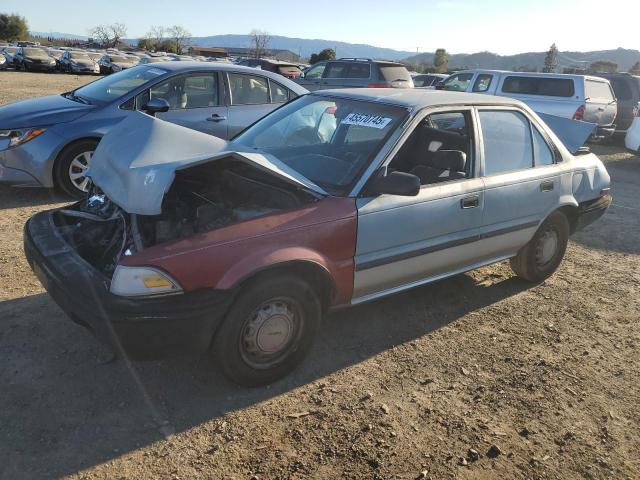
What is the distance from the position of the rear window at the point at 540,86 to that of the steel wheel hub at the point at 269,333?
11420 millimetres

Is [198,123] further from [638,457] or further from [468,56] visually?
[468,56]

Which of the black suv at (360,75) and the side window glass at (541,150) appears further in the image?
the black suv at (360,75)

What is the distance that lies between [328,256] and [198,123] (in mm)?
3898

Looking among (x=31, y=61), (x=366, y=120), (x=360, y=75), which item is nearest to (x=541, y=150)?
(x=366, y=120)

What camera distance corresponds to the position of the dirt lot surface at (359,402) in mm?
2506

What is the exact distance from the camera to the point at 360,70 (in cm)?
1382

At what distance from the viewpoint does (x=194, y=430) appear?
266cm

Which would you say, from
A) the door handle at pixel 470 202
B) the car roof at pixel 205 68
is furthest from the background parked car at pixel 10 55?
the door handle at pixel 470 202

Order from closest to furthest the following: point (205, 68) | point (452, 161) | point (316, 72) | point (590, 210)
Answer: point (452, 161)
point (590, 210)
point (205, 68)
point (316, 72)

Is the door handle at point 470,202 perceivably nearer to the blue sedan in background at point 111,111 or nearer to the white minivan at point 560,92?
the blue sedan in background at point 111,111

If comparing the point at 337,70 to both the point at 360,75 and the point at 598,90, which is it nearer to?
the point at 360,75

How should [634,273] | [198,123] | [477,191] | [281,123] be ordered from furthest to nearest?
[198,123] → [634,273] → [281,123] → [477,191]

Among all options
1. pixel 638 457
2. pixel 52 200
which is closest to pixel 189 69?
pixel 52 200

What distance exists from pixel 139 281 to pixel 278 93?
196 inches
